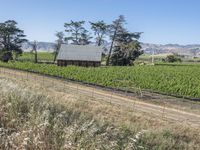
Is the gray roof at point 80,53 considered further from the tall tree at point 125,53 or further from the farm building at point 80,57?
the tall tree at point 125,53

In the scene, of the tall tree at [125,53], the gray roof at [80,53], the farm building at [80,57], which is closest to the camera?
the farm building at [80,57]

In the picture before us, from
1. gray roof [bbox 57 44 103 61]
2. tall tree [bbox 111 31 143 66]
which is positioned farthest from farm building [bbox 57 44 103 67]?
tall tree [bbox 111 31 143 66]

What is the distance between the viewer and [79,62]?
301ft

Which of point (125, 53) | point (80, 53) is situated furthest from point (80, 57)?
point (125, 53)

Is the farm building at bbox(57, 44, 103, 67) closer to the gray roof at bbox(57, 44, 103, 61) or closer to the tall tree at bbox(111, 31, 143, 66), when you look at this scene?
the gray roof at bbox(57, 44, 103, 61)

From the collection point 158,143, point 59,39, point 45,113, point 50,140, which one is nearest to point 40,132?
point 50,140

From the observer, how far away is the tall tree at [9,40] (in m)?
106

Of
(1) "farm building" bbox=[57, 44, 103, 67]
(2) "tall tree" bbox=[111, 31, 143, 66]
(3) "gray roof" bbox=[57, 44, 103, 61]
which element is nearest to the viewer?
(1) "farm building" bbox=[57, 44, 103, 67]

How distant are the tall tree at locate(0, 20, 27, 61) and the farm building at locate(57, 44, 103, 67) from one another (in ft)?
65.2

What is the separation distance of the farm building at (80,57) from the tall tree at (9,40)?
Answer: 19868 mm

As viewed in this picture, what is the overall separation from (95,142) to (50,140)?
2.56ft

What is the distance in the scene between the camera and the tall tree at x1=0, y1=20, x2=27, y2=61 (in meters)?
106

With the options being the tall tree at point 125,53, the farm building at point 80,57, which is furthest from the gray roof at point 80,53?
the tall tree at point 125,53

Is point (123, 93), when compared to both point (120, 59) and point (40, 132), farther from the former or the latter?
point (120, 59)
